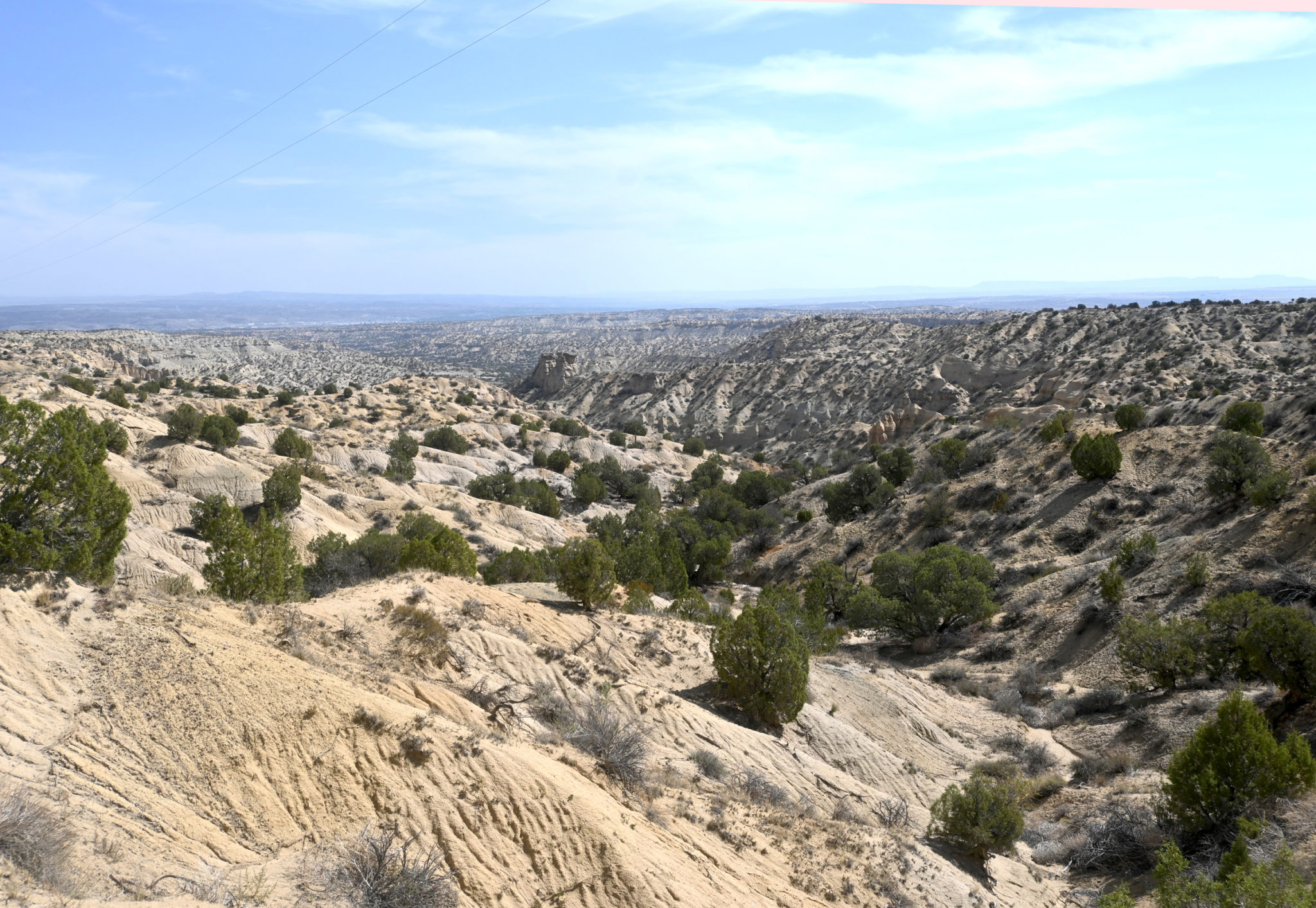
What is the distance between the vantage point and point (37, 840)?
667cm

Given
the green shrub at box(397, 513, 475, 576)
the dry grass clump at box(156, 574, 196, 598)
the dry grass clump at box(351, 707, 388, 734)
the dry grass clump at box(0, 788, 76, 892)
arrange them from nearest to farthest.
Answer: the dry grass clump at box(0, 788, 76, 892), the dry grass clump at box(351, 707, 388, 734), the dry grass clump at box(156, 574, 196, 598), the green shrub at box(397, 513, 475, 576)

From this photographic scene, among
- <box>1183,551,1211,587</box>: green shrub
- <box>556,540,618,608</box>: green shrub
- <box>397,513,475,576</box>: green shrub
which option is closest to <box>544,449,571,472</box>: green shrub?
<box>397,513,475,576</box>: green shrub

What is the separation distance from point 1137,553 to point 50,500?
92.5ft

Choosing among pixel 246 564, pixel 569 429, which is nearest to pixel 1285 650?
pixel 246 564

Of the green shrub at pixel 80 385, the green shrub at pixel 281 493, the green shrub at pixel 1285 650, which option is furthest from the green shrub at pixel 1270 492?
the green shrub at pixel 80 385

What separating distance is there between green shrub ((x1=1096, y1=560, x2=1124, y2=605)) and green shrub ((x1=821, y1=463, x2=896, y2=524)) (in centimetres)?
1632


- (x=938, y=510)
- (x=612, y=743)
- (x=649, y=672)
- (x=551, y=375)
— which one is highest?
(x=551, y=375)

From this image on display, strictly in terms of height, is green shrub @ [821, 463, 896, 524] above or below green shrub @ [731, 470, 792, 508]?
above

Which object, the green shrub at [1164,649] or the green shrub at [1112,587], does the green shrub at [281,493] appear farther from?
the green shrub at [1112,587]

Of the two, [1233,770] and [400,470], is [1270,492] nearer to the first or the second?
[1233,770]

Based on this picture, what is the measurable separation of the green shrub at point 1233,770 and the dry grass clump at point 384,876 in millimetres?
11540

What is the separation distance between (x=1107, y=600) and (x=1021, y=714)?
5843mm

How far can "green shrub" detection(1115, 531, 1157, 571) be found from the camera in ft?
81.1

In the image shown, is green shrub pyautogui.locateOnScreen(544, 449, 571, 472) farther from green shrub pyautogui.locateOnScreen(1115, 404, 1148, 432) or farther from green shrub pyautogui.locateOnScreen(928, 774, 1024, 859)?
green shrub pyautogui.locateOnScreen(928, 774, 1024, 859)
